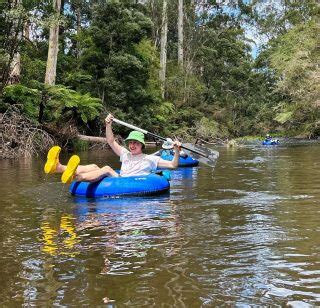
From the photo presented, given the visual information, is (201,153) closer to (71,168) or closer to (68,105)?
(71,168)

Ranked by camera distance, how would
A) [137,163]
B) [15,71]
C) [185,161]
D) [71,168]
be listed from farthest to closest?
1. [15,71]
2. [185,161]
3. [137,163]
4. [71,168]

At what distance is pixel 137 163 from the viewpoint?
770cm

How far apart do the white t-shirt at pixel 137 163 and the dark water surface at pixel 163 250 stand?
0.60 meters

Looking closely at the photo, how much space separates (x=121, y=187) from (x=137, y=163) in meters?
0.59

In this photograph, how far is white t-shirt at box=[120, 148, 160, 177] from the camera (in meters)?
7.69

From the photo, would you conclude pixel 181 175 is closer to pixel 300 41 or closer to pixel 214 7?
pixel 300 41

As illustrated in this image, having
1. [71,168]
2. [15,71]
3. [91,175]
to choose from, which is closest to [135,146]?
[91,175]

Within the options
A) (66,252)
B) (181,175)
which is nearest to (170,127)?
(181,175)

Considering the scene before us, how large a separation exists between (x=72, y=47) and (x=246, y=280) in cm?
2866

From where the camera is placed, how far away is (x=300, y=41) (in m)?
32.4

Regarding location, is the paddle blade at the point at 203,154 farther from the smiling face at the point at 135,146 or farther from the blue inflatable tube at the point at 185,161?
the blue inflatable tube at the point at 185,161

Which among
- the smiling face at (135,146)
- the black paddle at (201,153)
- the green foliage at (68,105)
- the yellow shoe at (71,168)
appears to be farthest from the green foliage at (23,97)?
the yellow shoe at (71,168)

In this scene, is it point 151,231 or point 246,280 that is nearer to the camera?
point 246,280

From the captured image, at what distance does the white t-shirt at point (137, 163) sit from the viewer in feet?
25.2
